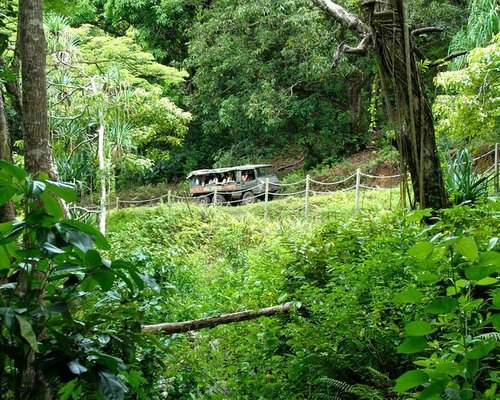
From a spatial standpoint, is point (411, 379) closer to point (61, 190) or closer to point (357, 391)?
point (61, 190)

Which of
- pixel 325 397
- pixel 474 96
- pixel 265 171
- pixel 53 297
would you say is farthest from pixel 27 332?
pixel 265 171

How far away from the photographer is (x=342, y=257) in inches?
154

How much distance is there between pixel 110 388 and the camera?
1.26m

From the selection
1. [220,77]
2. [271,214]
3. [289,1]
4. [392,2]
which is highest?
[289,1]

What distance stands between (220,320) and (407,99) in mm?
1917

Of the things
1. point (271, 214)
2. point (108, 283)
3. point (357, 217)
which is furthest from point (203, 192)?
point (108, 283)

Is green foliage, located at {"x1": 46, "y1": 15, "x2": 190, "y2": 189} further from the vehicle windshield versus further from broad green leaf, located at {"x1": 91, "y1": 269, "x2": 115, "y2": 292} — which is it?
broad green leaf, located at {"x1": 91, "y1": 269, "x2": 115, "y2": 292}

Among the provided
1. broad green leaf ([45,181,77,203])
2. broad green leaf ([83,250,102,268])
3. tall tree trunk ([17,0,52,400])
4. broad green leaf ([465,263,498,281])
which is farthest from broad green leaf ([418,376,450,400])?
tall tree trunk ([17,0,52,400])

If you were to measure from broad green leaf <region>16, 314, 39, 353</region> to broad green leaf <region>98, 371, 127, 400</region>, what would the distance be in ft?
0.58

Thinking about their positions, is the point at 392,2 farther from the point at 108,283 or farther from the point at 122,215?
the point at 122,215

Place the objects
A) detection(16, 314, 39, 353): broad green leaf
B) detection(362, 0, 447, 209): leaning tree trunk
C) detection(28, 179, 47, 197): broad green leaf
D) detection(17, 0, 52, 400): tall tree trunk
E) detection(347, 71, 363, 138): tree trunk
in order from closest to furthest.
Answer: detection(16, 314, 39, 353): broad green leaf → detection(28, 179, 47, 197): broad green leaf → detection(17, 0, 52, 400): tall tree trunk → detection(362, 0, 447, 209): leaning tree trunk → detection(347, 71, 363, 138): tree trunk

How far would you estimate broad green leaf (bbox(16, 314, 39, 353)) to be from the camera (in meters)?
1.14

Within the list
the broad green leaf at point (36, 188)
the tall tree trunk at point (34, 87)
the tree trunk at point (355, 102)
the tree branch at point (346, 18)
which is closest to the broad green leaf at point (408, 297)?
the broad green leaf at point (36, 188)

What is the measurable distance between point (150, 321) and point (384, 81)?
7.39ft
